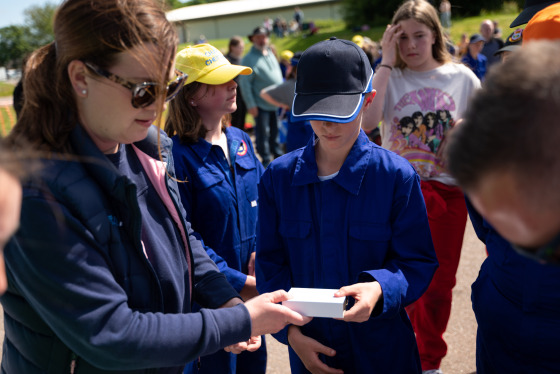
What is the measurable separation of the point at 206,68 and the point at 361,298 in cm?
154

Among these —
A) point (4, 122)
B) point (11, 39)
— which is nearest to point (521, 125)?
point (11, 39)

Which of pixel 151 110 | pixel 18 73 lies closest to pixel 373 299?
pixel 151 110

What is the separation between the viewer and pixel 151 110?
1516 mm

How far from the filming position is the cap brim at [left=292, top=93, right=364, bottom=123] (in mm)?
1953

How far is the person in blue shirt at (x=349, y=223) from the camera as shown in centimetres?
201

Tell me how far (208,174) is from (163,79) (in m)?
1.16

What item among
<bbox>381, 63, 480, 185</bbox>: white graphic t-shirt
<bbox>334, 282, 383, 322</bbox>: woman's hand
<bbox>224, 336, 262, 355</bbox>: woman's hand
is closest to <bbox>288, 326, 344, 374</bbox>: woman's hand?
<bbox>224, 336, 262, 355</bbox>: woman's hand

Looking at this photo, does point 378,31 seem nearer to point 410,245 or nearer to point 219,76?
point 219,76

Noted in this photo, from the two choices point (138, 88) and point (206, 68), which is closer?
point (138, 88)

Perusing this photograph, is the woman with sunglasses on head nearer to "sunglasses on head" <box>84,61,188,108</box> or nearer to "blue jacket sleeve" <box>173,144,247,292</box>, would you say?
"sunglasses on head" <box>84,61,188,108</box>

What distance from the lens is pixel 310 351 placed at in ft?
6.64

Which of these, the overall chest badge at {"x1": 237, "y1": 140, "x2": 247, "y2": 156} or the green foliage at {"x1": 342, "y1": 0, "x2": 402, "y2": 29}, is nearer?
the overall chest badge at {"x1": 237, "y1": 140, "x2": 247, "y2": 156}

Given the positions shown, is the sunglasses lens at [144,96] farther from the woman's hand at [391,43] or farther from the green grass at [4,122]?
the woman's hand at [391,43]

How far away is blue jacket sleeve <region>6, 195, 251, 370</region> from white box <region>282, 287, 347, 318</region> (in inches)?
14.1
